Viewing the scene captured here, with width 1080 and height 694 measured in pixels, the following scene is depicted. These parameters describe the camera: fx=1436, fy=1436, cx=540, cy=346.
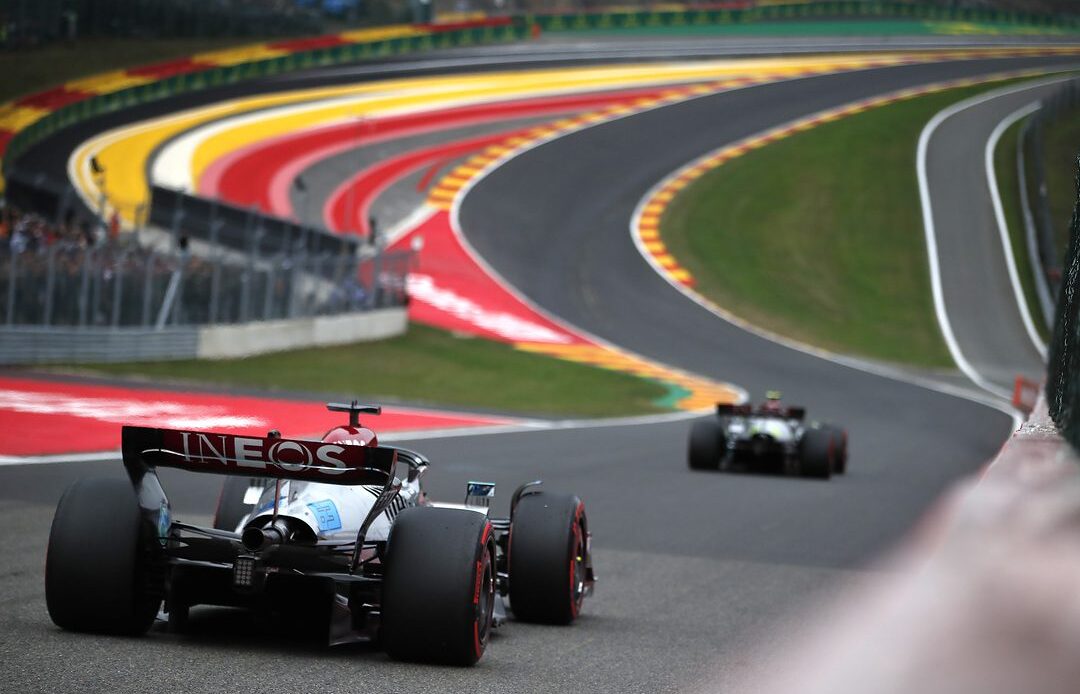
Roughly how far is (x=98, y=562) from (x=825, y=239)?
4491 centimetres

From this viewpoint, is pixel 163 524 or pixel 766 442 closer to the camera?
pixel 163 524

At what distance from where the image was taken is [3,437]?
14086 mm

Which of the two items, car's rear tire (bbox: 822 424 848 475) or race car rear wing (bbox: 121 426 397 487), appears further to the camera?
car's rear tire (bbox: 822 424 848 475)

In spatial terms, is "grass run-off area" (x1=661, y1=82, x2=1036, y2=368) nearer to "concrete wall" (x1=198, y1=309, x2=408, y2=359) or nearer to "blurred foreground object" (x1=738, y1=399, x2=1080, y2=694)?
"concrete wall" (x1=198, y1=309, x2=408, y2=359)

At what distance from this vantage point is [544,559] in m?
7.59

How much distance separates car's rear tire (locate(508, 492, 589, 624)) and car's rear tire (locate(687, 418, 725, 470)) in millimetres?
10135

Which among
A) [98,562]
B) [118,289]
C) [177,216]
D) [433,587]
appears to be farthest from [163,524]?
[177,216]

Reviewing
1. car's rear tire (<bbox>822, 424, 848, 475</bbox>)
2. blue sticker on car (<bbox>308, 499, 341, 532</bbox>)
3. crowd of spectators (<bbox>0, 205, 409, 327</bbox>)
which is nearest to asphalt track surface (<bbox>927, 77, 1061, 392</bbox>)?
crowd of spectators (<bbox>0, 205, 409, 327</bbox>)

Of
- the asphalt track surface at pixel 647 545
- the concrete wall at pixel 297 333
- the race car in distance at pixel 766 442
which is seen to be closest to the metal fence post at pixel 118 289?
the concrete wall at pixel 297 333

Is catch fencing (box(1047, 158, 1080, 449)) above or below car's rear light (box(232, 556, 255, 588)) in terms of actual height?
above

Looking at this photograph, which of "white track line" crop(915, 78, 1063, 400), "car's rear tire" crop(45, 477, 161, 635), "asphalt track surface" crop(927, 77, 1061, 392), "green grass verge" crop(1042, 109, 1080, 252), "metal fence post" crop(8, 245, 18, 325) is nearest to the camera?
"car's rear tire" crop(45, 477, 161, 635)

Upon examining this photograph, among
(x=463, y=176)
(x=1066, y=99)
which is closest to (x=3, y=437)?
(x=463, y=176)

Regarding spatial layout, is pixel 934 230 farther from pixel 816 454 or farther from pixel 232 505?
pixel 232 505

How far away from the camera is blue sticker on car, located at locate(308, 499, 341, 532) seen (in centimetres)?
644
